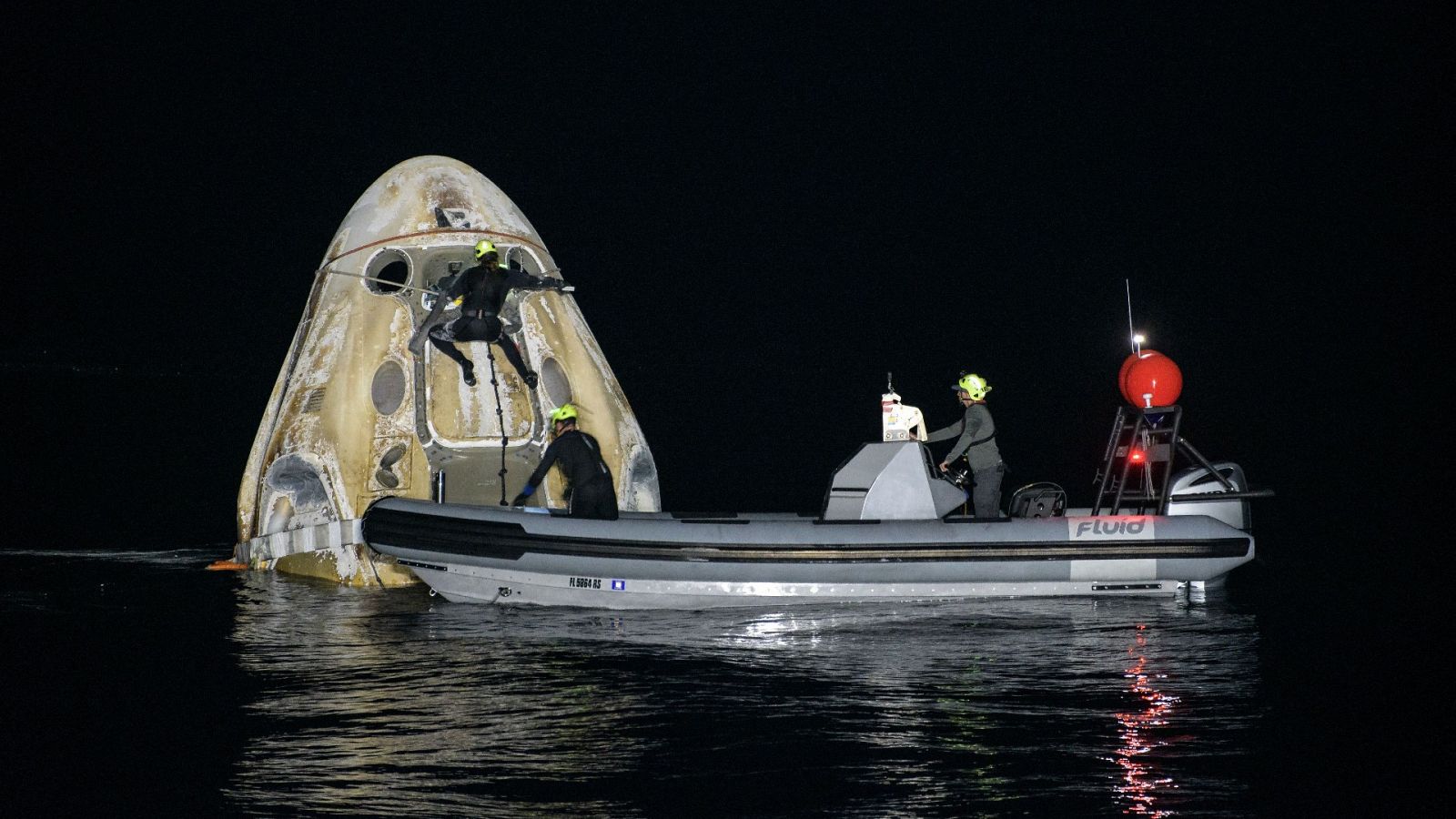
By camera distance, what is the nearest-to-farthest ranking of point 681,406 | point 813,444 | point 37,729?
point 37,729, point 813,444, point 681,406

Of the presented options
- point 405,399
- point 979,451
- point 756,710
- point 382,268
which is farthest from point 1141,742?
point 382,268

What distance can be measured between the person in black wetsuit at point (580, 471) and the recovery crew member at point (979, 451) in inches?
114

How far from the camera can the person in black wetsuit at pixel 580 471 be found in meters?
12.2

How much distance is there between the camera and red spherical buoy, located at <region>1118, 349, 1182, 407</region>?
13.1 m

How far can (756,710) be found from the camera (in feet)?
28.3

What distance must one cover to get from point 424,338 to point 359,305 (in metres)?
1.05

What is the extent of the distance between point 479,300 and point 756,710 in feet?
20.5

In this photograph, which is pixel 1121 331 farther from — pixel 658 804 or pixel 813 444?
pixel 658 804

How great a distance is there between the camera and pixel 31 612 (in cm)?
1276

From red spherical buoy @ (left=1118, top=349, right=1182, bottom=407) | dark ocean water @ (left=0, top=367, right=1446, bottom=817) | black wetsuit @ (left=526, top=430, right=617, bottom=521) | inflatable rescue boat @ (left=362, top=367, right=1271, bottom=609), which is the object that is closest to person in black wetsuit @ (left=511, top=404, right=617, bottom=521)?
black wetsuit @ (left=526, top=430, right=617, bottom=521)

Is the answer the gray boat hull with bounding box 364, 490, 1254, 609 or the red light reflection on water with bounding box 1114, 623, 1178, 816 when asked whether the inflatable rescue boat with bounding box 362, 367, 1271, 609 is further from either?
the red light reflection on water with bounding box 1114, 623, 1178, 816

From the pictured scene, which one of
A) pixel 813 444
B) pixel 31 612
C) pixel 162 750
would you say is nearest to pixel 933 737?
pixel 162 750

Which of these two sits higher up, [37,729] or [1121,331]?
[1121,331]

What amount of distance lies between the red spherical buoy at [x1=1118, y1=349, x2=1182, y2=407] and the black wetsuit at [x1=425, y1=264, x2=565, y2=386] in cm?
541
